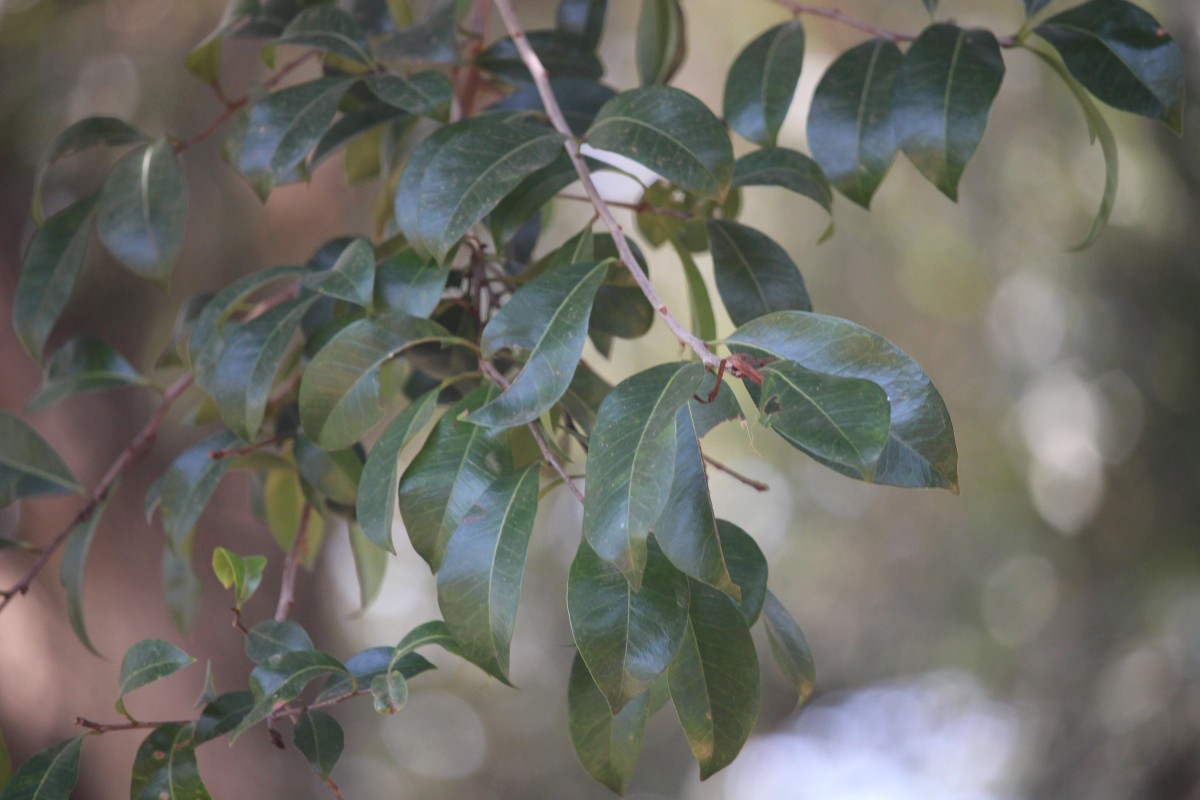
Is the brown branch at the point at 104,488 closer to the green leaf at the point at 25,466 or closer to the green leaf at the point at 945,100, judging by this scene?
the green leaf at the point at 25,466

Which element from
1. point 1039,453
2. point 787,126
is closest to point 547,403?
point 787,126

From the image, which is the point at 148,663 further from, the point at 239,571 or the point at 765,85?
the point at 765,85

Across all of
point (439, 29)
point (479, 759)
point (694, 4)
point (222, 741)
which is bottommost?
point (479, 759)

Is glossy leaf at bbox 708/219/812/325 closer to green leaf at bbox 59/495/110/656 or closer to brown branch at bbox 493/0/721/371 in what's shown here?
brown branch at bbox 493/0/721/371

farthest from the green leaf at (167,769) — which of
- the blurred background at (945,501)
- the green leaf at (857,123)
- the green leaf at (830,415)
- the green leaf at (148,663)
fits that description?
the blurred background at (945,501)

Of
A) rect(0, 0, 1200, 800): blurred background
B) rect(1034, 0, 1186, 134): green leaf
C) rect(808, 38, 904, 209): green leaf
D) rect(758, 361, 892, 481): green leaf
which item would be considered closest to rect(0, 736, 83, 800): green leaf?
rect(758, 361, 892, 481): green leaf

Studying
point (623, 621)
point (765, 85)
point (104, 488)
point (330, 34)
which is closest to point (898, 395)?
point (623, 621)

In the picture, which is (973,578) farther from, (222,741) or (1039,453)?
(222,741)

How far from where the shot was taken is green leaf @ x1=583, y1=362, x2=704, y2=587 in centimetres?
35

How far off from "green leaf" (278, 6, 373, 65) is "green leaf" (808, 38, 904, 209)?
323mm

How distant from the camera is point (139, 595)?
121cm

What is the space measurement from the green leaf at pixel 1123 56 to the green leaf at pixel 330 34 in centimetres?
46

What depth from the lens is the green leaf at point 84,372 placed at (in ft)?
2.49

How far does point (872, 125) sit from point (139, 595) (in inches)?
43.5
